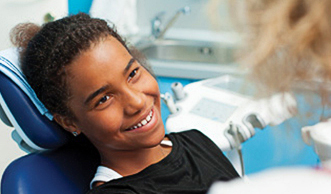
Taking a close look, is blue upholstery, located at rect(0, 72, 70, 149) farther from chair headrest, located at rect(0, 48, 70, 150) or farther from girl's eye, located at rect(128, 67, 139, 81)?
girl's eye, located at rect(128, 67, 139, 81)

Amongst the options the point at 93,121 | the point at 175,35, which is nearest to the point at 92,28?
the point at 93,121

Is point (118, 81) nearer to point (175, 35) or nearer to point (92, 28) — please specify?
point (92, 28)

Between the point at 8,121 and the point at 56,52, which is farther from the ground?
the point at 56,52

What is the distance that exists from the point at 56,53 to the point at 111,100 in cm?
18

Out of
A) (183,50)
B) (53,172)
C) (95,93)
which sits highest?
(95,93)

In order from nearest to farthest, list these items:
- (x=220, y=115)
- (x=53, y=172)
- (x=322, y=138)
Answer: (x=322, y=138), (x=53, y=172), (x=220, y=115)

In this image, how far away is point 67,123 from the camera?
1.02 m

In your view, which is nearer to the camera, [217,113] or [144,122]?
[144,122]

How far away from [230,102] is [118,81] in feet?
1.99

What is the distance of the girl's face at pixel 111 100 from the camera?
0.94 m

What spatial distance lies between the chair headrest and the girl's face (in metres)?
0.05

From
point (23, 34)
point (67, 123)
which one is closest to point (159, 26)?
point (23, 34)

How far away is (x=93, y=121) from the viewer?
0.97 m

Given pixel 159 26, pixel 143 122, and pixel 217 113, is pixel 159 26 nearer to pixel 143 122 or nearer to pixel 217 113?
pixel 217 113
